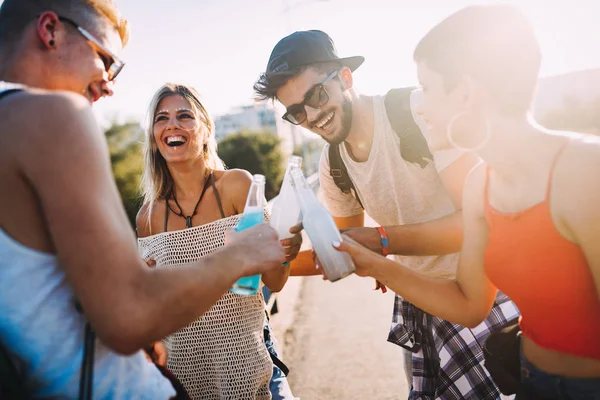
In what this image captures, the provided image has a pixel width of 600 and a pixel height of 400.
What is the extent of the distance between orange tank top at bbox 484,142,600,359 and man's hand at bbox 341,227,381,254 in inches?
28.4

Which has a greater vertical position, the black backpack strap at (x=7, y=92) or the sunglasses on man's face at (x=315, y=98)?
the black backpack strap at (x=7, y=92)

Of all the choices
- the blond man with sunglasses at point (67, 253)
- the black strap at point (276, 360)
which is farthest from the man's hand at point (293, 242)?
the black strap at point (276, 360)

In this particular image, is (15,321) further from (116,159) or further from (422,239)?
(116,159)

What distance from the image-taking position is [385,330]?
17.0 feet

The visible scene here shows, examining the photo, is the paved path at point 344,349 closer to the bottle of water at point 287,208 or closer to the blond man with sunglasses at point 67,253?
the bottle of water at point 287,208

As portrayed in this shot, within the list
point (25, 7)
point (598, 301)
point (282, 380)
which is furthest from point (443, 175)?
point (25, 7)

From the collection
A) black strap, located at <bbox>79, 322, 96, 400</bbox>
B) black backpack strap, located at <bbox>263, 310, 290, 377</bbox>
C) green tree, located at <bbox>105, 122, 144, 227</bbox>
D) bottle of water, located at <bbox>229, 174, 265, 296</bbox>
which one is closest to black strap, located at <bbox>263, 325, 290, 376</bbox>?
black backpack strap, located at <bbox>263, 310, 290, 377</bbox>

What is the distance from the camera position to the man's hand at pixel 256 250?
1.35m

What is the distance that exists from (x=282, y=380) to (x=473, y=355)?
109 centimetres

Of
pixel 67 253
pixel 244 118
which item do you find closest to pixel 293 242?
pixel 67 253

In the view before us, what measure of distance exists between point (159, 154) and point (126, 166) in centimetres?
2072

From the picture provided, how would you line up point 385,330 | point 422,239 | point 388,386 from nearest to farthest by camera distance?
point 422,239 → point 388,386 → point 385,330

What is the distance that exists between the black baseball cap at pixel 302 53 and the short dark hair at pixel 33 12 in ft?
4.35

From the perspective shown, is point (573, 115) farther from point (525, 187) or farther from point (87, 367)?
point (87, 367)
